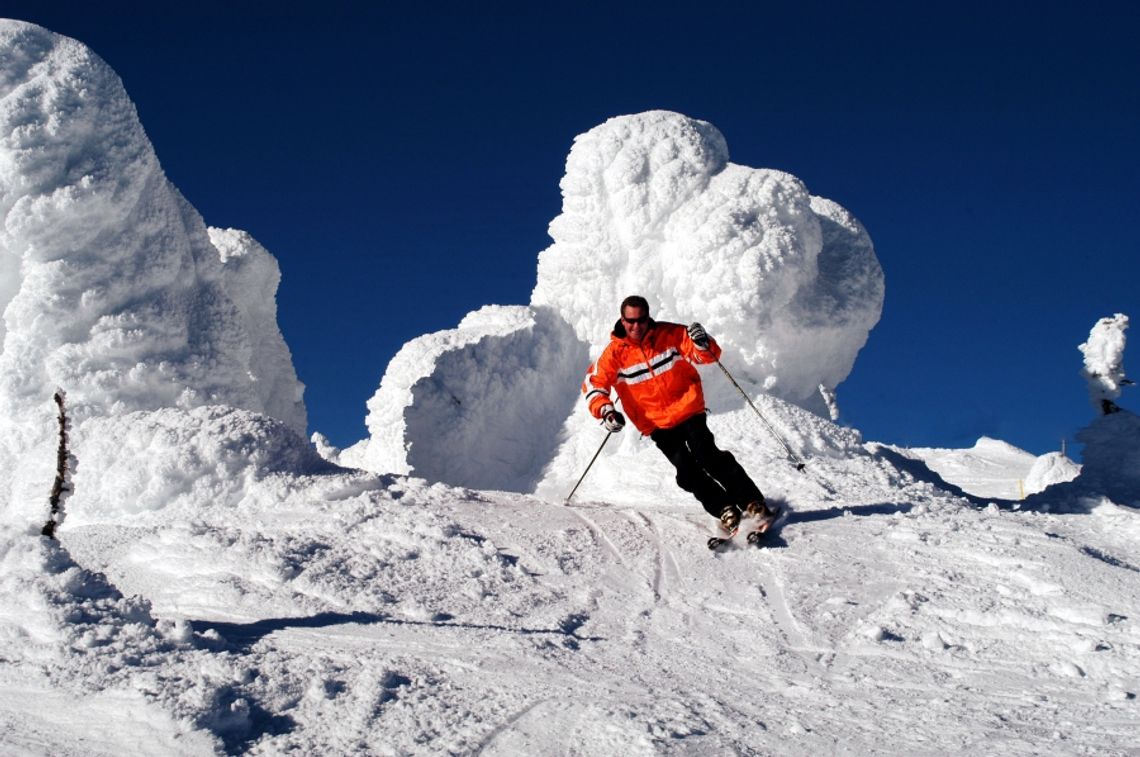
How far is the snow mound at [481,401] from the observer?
1602cm

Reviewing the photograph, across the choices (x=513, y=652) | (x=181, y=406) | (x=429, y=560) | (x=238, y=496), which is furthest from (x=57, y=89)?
(x=513, y=652)

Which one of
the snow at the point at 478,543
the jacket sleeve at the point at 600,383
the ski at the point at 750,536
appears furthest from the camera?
the jacket sleeve at the point at 600,383

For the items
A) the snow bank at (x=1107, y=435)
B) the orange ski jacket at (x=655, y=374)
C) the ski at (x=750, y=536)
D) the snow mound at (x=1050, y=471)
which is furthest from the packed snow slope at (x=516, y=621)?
the snow mound at (x=1050, y=471)

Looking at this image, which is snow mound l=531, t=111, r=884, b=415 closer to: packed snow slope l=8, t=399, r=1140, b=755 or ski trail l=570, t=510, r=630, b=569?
packed snow slope l=8, t=399, r=1140, b=755

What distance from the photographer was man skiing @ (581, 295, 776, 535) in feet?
25.3

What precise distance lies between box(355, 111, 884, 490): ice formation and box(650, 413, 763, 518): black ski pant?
7105 mm

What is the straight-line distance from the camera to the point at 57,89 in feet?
39.3

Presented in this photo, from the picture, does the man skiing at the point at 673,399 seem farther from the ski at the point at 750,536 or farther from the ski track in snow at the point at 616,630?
the ski track in snow at the point at 616,630

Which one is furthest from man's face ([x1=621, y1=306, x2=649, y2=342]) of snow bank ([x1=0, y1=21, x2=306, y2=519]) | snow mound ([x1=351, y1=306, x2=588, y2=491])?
snow mound ([x1=351, y1=306, x2=588, y2=491])

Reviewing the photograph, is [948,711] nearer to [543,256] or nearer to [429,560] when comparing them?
[429,560]

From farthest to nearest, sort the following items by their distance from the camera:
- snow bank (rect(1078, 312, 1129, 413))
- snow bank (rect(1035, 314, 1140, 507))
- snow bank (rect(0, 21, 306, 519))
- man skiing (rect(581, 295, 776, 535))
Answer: snow bank (rect(1078, 312, 1129, 413)) < snow bank (rect(1035, 314, 1140, 507)) < snow bank (rect(0, 21, 306, 519)) < man skiing (rect(581, 295, 776, 535))

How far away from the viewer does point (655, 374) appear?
7824mm

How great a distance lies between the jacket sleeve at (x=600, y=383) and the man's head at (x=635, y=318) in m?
0.31

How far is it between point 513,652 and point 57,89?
1075cm
